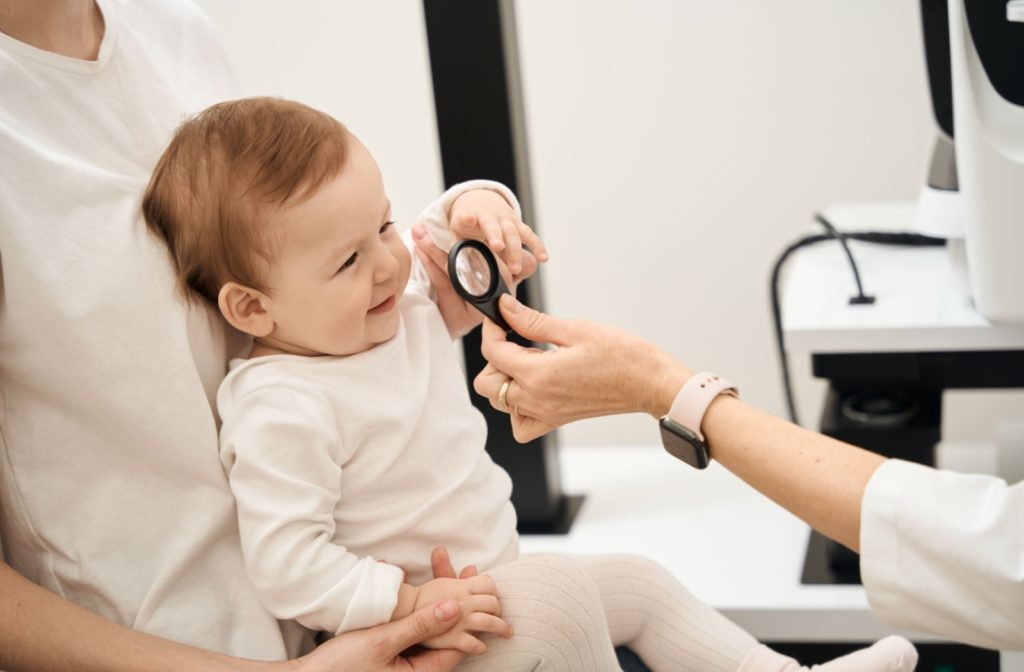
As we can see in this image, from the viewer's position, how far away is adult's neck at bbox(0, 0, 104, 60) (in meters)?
0.99

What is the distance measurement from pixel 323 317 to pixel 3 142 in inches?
11.1

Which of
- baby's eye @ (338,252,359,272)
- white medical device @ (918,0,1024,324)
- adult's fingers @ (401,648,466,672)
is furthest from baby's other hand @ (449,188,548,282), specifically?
white medical device @ (918,0,1024,324)

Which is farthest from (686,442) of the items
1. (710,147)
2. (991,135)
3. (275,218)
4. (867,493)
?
(710,147)

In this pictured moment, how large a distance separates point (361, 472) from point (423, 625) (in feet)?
0.46

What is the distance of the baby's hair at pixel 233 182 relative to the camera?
98 centimetres

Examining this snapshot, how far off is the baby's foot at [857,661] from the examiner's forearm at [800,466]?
22 centimetres

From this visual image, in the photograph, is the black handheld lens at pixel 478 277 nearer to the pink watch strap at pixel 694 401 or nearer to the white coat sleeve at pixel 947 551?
the pink watch strap at pixel 694 401

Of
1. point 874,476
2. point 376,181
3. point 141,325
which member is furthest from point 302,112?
point 874,476

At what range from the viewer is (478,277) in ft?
3.42

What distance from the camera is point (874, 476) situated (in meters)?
0.91

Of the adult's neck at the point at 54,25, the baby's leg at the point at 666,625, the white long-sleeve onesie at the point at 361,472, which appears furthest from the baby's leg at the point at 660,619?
the adult's neck at the point at 54,25

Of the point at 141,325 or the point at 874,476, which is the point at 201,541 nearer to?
the point at 141,325

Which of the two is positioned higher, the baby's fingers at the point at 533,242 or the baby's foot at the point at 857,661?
the baby's fingers at the point at 533,242

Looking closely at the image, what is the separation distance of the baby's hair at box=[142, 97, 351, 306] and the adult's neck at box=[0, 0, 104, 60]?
0.12 meters
